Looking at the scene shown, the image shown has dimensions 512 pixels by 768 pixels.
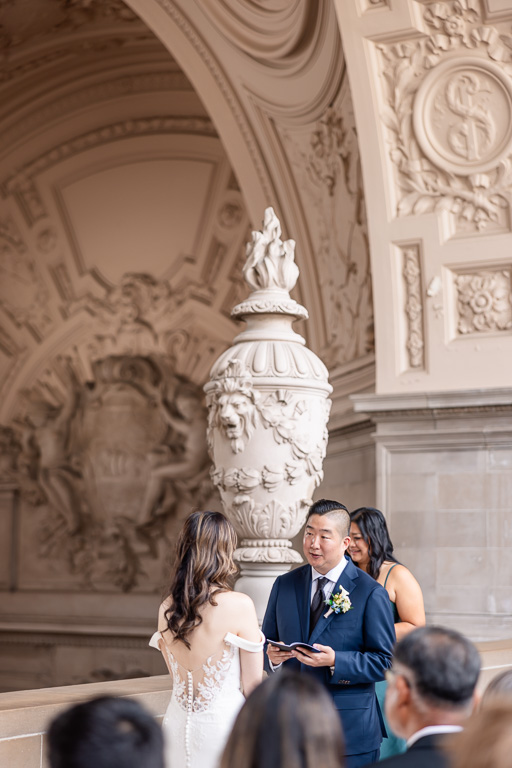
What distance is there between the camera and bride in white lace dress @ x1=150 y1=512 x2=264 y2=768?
351cm

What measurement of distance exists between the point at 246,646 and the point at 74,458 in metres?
11.8

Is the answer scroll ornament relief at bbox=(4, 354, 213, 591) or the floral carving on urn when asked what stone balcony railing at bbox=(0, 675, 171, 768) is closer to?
the floral carving on urn

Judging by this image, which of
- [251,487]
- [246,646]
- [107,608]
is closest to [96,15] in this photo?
[107,608]

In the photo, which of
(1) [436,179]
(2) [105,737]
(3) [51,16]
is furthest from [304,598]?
(3) [51,16]

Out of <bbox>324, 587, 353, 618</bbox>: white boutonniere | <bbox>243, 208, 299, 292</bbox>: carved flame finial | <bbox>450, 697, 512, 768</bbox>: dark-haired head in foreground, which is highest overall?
<bbox>243, 208, 299, 292</bbox>: carved flame finial

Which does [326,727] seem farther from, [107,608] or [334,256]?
[107,608]

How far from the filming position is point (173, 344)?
1439 cm

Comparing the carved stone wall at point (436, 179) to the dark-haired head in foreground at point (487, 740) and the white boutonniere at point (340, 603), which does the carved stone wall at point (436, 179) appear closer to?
the white boutonniere at point (340, 603)

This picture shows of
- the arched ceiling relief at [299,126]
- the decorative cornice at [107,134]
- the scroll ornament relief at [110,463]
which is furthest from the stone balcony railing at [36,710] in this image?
the decorative cornice at [107,134]

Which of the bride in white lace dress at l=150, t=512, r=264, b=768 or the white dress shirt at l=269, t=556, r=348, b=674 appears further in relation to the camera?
the white dress shirt at l=269, t=556, r=348, b=674

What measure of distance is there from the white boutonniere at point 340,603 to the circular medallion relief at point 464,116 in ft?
17.1

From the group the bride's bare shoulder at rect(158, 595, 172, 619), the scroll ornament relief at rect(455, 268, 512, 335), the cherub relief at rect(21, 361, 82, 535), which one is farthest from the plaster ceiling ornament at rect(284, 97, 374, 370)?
the cherub relief at rect(21, 361, 82, 535)

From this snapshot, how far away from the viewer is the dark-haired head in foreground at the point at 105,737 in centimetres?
170

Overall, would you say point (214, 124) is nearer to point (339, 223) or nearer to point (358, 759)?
point (339, 223)
